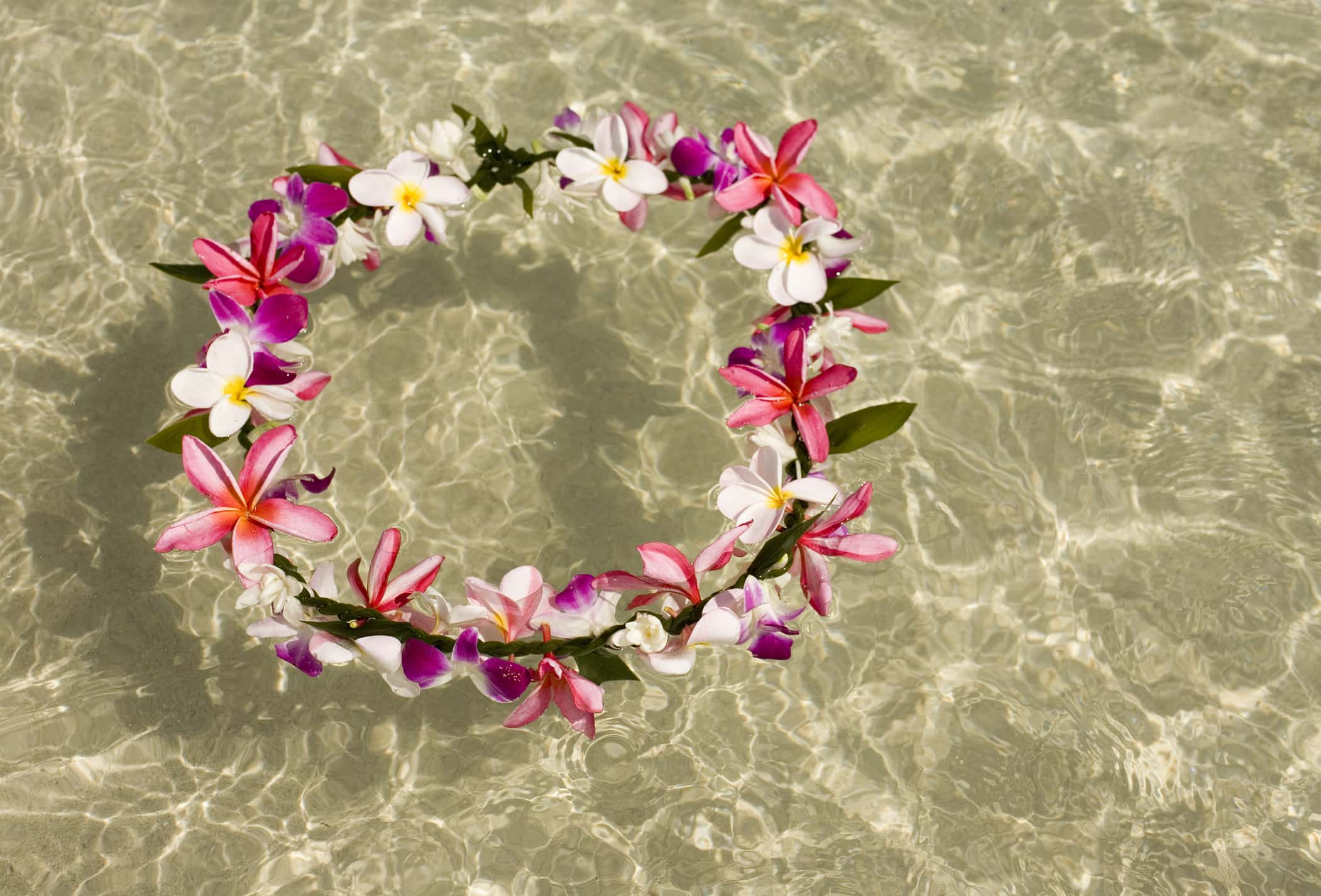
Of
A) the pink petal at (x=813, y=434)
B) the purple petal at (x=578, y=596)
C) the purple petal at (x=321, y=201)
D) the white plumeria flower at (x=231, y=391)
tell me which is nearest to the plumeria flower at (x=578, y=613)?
the purple petal at (x=578, y=596)

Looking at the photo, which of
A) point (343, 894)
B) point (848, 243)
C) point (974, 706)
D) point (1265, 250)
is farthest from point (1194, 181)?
point (343, 894)

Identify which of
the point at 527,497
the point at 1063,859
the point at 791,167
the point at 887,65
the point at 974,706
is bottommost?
the point at 1063,859

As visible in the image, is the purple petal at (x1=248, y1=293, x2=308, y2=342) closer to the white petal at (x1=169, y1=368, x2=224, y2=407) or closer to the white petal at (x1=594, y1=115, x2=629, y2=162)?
the white petal at (x1=169, y1=368, x2=224, y2=407)

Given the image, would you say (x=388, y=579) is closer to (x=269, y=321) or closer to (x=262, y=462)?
(x=262, y=462)

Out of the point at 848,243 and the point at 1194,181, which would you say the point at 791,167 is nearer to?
the point at 848,243

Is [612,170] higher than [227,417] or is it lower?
higher

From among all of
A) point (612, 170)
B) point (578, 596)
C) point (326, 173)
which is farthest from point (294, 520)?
point (612, 170)
